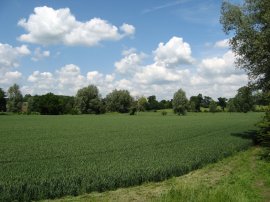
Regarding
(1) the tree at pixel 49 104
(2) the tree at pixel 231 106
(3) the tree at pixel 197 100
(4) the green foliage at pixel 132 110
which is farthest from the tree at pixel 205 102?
(1) the tree at pixel 49 104

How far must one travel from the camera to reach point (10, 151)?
71.4 ft

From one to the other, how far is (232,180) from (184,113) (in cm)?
12040

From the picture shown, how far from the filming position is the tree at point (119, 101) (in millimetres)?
140000

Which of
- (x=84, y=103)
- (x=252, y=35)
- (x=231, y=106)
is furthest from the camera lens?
(x=231, y=106)

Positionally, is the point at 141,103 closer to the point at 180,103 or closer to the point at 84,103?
the point at 180,103

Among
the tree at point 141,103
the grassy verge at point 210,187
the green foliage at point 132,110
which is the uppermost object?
the tree at point 141,103

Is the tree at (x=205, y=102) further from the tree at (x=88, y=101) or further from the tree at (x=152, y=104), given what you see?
the tree at (x=88, y=101)

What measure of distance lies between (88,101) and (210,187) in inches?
4823

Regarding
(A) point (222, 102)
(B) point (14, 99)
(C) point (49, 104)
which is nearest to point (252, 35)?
(C) point (49, 104)

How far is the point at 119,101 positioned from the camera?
140 metres

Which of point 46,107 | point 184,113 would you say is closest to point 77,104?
point 46,107

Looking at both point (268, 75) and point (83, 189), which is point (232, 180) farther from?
point (268, 75)

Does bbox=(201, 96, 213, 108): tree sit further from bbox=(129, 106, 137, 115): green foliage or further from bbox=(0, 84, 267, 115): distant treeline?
bbox=(129, 106, 137, 115): green foliage

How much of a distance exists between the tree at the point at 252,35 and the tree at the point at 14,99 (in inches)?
4576
